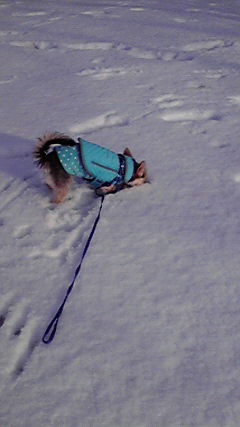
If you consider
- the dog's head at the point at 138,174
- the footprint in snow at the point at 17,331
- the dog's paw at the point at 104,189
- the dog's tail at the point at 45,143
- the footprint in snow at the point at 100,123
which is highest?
the dog's tail at the point at 45,143

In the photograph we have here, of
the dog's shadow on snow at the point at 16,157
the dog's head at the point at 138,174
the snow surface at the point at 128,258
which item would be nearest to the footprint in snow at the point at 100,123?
the snow surface at the point at 128,258

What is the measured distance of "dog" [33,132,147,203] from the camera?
239 centimetres

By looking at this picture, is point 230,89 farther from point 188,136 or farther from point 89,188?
point 89,188

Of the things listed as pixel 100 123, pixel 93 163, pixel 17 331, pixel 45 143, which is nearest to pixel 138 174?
pixel 93 163

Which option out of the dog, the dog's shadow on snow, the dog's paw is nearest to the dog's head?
the dog

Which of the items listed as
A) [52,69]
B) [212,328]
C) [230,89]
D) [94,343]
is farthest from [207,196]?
[52,69]

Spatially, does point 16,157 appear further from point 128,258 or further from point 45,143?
point 128,258

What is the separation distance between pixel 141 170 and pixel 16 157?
1.30m

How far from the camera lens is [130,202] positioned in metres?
2.64

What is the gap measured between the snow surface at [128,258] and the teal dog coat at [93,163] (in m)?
0.22

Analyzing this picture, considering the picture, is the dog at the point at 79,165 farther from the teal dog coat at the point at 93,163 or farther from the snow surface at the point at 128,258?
the snow surface at the point at 128,258

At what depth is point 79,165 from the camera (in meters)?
2.41

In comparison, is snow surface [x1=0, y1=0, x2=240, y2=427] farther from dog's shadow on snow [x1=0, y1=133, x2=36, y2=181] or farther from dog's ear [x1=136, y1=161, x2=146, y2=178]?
dog's ear [x1=136, y1=161, x2=146, y2=178]

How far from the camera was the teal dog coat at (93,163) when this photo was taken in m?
2.39
